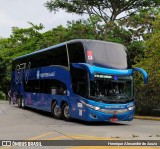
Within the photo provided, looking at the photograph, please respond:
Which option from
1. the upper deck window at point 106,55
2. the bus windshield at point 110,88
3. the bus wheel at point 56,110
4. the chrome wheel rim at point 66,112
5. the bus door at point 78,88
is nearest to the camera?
the bus windshield at point 110,88

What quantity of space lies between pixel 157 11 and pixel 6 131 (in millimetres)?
24231

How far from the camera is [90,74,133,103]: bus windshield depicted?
18.5m

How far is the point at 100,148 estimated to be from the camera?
423 inches

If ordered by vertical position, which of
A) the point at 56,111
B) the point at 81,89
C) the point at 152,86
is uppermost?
the point at 152,86

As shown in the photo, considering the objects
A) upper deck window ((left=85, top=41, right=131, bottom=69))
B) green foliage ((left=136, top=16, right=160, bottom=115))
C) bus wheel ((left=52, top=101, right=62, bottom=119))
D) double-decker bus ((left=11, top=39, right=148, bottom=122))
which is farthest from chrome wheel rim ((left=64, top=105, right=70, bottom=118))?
green foliage ((left=136, top=16, right=160, bottom=115))

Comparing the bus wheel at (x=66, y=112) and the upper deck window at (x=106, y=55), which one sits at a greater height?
the upper deck window at (x=106, y=55)

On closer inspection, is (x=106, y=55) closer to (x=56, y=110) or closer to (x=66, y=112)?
(x=66, y=112)

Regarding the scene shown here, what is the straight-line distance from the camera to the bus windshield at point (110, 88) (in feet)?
60.6

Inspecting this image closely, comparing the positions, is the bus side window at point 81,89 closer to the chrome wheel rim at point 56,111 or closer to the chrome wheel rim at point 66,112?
the chrome wheel rim at point 66,112

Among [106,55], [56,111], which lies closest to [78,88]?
[106,55]

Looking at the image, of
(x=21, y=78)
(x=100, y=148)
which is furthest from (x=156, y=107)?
(x=100, y=148)

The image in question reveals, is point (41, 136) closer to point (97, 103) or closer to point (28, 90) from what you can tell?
point (97, 103)

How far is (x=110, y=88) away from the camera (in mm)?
18703

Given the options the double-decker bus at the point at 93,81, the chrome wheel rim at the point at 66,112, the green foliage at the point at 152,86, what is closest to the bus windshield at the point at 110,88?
the double-decker bus at the point at 93,81
